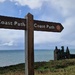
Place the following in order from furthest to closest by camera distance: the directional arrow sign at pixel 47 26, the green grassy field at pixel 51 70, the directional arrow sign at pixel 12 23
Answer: the green grassy field at pixel 51 70, the directional arrow sign at pixel 47 26, the directional arrow sign at pixel 12 23

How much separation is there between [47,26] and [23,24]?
3.47 ft

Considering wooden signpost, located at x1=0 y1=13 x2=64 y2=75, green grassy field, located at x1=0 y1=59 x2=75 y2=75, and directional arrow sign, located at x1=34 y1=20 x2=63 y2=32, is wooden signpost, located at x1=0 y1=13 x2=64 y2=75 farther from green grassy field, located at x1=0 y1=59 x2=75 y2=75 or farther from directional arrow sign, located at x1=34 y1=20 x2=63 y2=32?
green grassy field, located at x1=0 y1=59 x2=75 y2=75

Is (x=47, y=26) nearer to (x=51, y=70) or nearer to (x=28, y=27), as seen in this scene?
(x=28, y=27)

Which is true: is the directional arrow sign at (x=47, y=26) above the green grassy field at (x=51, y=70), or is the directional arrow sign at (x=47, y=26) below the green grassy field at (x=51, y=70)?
above

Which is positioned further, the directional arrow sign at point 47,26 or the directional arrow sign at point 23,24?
the directional arrow sign at point 47,26

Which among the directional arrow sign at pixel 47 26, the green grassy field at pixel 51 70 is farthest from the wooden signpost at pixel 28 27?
the green grassy field at pixel 51 70

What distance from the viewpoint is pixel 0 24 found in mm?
8820

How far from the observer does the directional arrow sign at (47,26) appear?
960 cm

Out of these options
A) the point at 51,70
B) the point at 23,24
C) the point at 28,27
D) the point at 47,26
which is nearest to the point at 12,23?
the point at 23,24

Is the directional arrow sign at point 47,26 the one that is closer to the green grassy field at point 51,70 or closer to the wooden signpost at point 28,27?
the wooden signpost at point 28,27

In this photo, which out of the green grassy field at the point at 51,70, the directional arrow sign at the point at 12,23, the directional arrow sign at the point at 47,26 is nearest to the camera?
the directional arrow sign at the point at 12,23

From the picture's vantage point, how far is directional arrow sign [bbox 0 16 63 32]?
8945 millimetres

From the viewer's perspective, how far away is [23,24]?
928cm

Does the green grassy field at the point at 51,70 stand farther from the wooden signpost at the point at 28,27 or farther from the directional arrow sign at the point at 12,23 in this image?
the directional arrow sign at the point at 12,23
